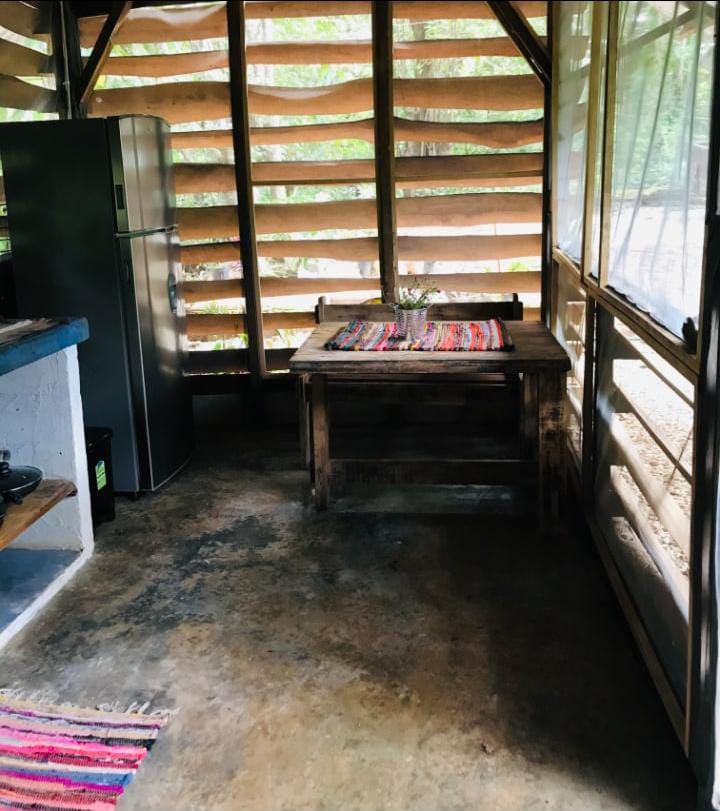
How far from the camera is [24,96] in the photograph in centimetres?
470

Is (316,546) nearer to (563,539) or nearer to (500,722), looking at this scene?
(563,539)

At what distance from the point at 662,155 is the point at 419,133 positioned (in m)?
2.84

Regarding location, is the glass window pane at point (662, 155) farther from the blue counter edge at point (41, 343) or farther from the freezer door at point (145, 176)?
the freezer door at point (145, 176)

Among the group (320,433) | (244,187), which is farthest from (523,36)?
(320,433)

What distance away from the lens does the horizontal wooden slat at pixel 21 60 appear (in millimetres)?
4504

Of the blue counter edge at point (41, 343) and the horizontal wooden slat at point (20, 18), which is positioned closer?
the blue counter edge at point (41, 343)

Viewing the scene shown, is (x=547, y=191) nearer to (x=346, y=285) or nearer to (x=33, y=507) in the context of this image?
(x=346, y=285)

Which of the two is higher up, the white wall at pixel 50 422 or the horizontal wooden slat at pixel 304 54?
the horizontal wooden slat at pixel 304 54

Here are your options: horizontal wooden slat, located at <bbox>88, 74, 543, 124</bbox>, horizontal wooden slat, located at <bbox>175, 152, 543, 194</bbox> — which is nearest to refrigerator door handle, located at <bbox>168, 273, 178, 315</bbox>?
horizontal wooden slat, located at <bbox>175, 152, 543, 194</bbox>

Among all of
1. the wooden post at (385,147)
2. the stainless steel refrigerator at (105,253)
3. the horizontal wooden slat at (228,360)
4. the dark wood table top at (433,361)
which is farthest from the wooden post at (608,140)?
the horizontal wooden slat at (228,360)

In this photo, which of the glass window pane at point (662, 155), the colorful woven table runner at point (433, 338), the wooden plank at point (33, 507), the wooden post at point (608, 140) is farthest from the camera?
the colorful woven table runner at point (433, 338)

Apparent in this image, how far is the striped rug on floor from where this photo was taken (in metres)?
2.25

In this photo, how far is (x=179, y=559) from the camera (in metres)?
3.72

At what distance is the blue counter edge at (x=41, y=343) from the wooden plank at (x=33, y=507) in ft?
1.69
